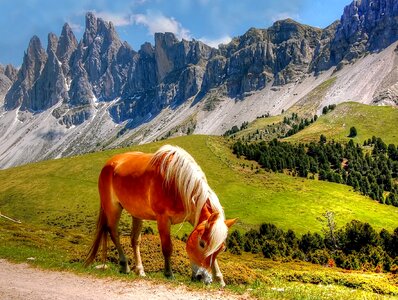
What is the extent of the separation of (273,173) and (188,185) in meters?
156

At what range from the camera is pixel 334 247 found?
327 ft

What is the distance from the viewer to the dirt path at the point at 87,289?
44.7 feet

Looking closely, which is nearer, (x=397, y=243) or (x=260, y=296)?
(x=260, y=296)

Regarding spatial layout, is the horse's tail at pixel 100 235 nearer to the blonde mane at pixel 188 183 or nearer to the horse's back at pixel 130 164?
the horse's back at pixel 130 164

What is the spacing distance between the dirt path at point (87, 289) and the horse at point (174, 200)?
113 cm

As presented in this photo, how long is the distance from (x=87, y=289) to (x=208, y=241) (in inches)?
194

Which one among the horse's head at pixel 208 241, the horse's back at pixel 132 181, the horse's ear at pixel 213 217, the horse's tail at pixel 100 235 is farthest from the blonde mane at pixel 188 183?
the horse's tail at pixel 100 235

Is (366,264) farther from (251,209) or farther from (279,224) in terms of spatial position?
(251,209)

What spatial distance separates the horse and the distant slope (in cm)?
9491

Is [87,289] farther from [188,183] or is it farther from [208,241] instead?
[188,183]

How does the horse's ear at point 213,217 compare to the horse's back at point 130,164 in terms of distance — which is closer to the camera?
the horse's ear at point 213,217

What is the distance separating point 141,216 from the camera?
55.5 feet

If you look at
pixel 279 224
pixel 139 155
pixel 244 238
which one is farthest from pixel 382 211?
pixel 139 155

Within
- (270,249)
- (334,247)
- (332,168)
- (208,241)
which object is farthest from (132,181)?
(332,168)
